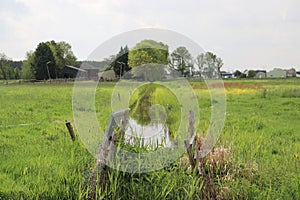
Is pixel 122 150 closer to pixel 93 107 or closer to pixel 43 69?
pixel 93 107

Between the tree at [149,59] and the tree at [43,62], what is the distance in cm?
5309

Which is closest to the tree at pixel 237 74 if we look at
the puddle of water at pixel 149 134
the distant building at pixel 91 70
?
the puddle of water at pixel 149 134

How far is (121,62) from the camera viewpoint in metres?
4.95

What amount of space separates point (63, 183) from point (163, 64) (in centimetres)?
233

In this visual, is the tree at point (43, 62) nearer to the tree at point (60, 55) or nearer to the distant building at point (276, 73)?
the tree at point (60, 55)

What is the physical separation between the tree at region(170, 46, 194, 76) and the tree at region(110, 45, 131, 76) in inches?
29.9

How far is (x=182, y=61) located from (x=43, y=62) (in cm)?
5522

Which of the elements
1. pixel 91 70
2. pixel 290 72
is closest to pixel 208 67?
pixel 91 70

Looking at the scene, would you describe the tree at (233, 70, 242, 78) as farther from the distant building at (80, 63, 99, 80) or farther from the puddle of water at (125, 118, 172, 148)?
the distant building at (80, 63, 99, 80)

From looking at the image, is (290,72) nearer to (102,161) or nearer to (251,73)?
(251,73)

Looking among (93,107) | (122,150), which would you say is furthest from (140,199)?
(93,107)

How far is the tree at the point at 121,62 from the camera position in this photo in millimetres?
4848

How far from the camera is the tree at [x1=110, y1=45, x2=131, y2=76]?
485 centimetres

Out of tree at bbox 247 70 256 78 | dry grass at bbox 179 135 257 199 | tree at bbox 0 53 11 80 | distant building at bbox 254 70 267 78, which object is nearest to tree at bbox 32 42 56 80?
tree at bbox 0 53 11 80
